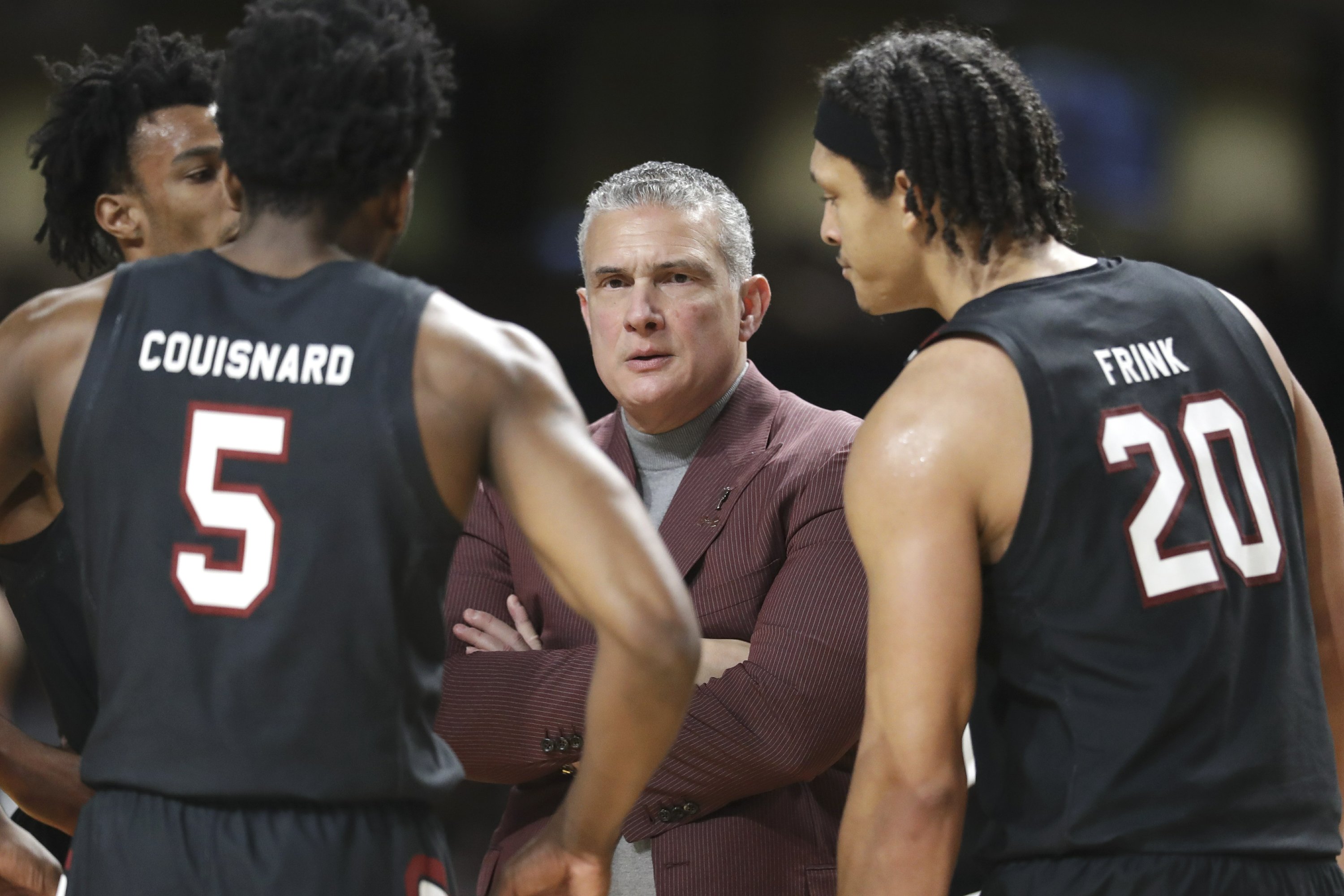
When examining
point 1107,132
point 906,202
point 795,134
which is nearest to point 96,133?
point 906,202

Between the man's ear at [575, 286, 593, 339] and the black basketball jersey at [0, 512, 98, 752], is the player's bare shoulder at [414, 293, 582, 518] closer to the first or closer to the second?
the black basketball jersey at [0, 512, 98, 752]

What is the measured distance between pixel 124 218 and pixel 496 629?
1100 mm

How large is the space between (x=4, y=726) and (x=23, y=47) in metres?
7.37

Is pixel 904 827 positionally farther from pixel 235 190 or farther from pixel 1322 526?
pixel 235 190

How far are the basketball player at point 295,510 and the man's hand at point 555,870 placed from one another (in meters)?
0.15

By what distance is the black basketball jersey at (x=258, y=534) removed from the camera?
1.86 meters

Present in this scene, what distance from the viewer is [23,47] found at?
27.9ft

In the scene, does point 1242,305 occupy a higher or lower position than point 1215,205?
higher

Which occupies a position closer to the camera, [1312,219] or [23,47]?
[23,47]

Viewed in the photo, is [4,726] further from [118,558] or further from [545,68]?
→ [545,68]

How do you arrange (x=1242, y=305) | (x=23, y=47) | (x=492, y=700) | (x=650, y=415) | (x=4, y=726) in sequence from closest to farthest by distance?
1. (x=4, y=726)
2. (x=1242, y=305)
3. (x=492, y=700)
4. (x=650, y=415)
5. (x=23, y=47)

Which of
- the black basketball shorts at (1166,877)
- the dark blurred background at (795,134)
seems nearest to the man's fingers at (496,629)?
the black basketball shorts at (1166,877)

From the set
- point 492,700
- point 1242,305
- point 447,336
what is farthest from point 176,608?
point 1242,305

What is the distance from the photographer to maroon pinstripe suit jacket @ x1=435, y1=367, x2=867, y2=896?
2.69 m
